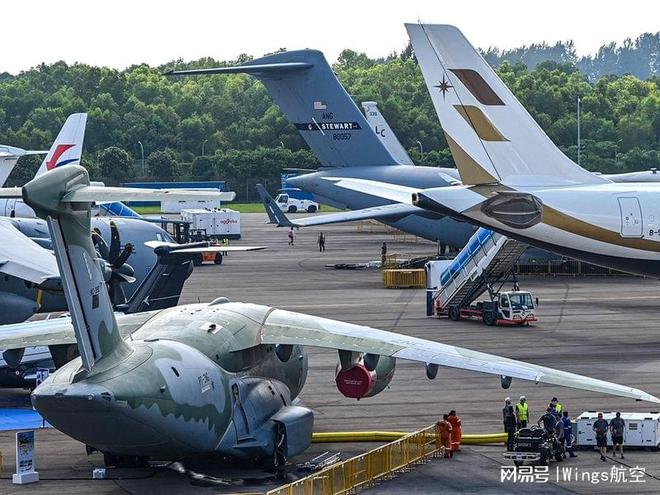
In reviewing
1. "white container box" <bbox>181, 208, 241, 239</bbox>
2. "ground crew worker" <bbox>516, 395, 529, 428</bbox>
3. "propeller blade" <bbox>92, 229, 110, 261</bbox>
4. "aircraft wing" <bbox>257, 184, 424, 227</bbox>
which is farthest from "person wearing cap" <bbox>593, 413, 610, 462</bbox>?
"white container box" <bbox>181, 208, 241, 239</bbox>

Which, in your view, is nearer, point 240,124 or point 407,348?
point 407,348

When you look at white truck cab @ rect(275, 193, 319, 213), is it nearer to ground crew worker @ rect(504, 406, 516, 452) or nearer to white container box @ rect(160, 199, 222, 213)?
white container box @ rect(160, 199, 222, 213)

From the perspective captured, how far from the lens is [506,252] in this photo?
168 feet

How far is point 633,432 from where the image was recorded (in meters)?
29.2

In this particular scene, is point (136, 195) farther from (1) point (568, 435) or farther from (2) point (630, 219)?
(2) point (630, 219)

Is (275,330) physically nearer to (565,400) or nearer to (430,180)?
(565,400)

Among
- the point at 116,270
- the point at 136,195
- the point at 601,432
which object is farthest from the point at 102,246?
the point at 136,195

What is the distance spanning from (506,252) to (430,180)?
2402 cm

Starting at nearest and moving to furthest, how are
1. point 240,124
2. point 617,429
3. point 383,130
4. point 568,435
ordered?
1. point 617,429
2. point 568,435
3. point 383,130
4. point 240,124

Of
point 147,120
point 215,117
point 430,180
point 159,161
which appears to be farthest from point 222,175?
point 430,180

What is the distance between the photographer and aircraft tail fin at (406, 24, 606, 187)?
4191 cm

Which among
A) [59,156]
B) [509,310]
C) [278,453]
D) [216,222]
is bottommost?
[278,453]

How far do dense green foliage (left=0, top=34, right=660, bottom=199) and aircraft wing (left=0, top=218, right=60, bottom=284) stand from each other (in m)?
95.8

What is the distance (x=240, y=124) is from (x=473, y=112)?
13898 cm
